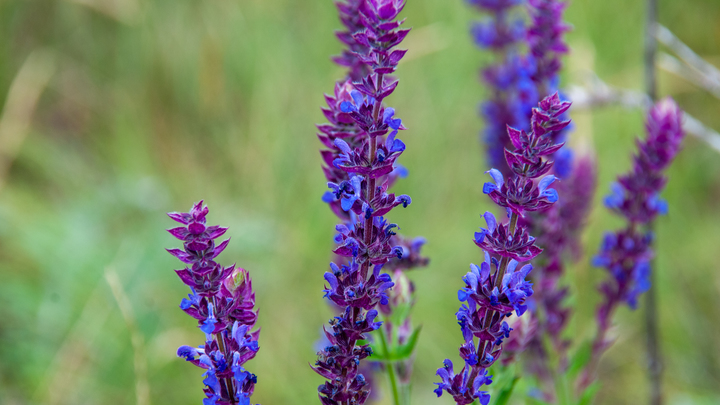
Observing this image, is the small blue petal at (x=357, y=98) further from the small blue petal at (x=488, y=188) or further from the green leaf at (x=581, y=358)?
the green leaf at (x=581, y=358)

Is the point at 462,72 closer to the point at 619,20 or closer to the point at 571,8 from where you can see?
the point at 571,8

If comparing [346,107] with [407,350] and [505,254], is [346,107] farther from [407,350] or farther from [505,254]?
[407,350]

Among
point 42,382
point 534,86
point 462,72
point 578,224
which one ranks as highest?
point 462,72

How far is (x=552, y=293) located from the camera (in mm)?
2441

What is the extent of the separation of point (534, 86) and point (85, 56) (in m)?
4.86

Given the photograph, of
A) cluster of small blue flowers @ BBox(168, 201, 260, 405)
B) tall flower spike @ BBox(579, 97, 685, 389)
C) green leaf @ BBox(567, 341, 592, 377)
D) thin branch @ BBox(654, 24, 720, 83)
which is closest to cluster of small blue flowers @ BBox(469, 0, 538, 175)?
tall flower spike @ BBox(579, 97, 685, 389)

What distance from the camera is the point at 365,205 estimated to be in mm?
1291

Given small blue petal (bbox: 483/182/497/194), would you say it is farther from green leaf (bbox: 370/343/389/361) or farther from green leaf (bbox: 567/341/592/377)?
green leaf (bbox: 567/341/592/377)

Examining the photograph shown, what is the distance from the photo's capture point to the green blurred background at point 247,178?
12.7 feet

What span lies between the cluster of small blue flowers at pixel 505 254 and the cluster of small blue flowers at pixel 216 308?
1.51 ft

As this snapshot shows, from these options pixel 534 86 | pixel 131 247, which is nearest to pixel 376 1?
pixel 534 86

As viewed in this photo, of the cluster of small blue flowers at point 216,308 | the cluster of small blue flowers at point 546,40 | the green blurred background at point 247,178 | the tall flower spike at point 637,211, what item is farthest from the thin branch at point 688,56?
the cluster of small blue flowers at point 216,308

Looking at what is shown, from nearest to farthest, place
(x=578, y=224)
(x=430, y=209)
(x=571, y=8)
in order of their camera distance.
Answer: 1. (x=578, y=224)
2. (x=430, y=209)
3. (x=571, y=8)

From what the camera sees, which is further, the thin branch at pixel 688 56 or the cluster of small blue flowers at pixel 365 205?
the thin branch at pixel 688 56
